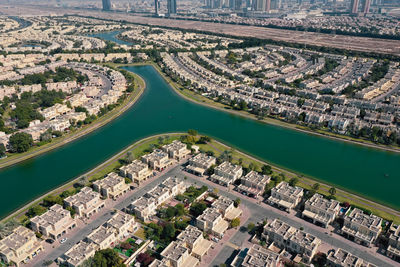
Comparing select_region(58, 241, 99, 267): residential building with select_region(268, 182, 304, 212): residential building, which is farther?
select_region(268, 182, 304, 212): residential building

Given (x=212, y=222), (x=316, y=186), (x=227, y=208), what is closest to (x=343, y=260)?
(x=316, y=186)

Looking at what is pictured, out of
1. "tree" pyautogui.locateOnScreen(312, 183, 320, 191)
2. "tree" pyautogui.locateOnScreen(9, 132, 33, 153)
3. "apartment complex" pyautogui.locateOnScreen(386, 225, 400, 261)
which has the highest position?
"tree" pyautogui.locateOnScreen(9, 132, 33, 153)

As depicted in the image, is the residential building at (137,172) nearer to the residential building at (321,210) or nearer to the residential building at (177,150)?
the residential building at (177,150)

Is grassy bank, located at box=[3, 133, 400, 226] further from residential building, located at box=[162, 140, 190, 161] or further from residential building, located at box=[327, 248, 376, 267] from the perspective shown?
residential building, located at box=[327, 248, 376, 267]

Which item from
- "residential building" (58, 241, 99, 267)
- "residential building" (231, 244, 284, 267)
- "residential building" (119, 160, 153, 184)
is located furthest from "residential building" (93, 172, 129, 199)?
"residential building" (231, 244, 284, 267)

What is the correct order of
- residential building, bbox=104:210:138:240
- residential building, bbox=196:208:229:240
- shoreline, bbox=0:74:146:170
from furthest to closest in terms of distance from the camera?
shoreline, bbox=0:74:146:170 → residential building, bbox=196:208:229:240 → residential building, bbox=104:210:138:240

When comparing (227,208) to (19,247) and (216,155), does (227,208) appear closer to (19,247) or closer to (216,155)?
(216,155)
